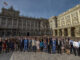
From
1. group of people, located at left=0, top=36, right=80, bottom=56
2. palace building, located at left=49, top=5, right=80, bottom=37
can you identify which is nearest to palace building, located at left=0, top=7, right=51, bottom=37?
palace building, located at left=49, top=5, right=80, bottom=37

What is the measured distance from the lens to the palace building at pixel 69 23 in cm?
3107

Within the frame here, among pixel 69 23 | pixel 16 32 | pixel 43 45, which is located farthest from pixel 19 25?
pixel 43 45

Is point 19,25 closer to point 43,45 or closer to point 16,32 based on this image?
point 16,32

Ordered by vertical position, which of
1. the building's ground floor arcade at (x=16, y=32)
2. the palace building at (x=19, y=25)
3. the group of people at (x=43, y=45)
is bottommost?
the group of people at (x=43, y=45)

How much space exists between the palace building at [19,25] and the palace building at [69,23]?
8821mm

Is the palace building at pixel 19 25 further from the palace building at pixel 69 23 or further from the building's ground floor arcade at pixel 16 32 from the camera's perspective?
the palace building at pixel 69 23

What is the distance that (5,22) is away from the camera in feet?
133

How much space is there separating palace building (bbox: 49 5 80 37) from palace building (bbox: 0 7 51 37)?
28.9 ft

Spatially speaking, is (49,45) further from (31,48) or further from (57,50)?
(31,48)

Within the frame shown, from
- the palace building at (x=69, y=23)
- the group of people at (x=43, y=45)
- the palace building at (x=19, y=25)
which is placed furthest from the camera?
the palace building at (x=19, y=25)

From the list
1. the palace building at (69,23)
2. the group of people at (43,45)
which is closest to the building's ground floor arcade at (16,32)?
the palace building at (69,23)

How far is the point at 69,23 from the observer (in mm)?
38750

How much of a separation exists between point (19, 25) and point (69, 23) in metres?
31.4

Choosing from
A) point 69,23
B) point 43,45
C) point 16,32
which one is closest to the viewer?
point 43,45
